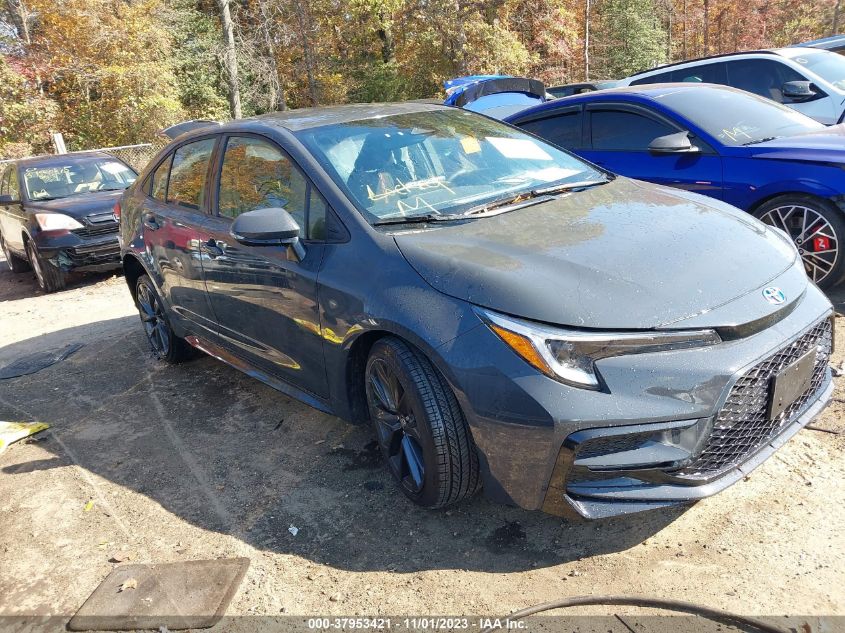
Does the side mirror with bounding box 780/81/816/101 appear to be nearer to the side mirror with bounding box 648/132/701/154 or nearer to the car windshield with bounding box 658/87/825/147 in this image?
the car windshield with bounding box 658/87/825/147

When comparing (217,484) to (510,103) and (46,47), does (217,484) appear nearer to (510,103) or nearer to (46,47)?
(510,103)

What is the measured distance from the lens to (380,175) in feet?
10.7

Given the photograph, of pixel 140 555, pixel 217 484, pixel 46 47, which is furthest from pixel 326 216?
pixel 46 47

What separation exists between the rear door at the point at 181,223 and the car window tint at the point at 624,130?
127 inches

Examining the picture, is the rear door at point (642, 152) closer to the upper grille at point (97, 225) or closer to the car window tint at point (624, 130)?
the car window tint at point (624, 130)

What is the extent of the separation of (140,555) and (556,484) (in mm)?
1864

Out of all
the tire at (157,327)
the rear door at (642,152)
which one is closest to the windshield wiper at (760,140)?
the rear door at (642,152)

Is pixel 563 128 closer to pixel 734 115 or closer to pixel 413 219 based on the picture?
pixel 734 115

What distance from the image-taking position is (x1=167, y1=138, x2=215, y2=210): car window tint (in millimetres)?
4137

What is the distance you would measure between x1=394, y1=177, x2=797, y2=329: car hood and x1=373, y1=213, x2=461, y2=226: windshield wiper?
0.08 meters

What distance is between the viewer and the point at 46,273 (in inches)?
333

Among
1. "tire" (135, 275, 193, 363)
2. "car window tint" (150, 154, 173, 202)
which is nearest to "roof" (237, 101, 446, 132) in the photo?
"car window tint" (150, 154, 173, 202)

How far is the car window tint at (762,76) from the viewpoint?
24.7 ft

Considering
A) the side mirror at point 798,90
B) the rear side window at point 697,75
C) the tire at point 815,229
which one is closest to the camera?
the tire at point 815,229
